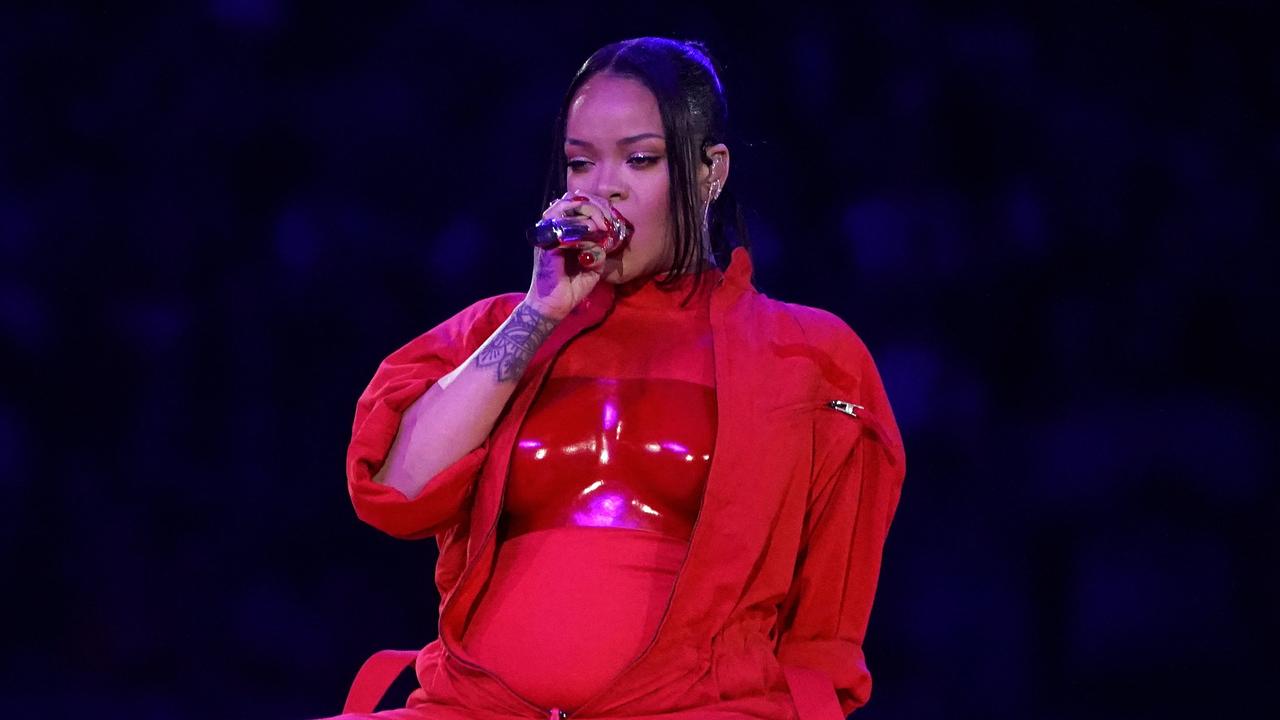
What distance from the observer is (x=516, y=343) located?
1564 millimetres

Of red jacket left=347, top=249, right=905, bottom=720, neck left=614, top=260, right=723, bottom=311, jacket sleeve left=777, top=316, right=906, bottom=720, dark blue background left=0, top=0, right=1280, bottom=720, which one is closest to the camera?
red jacket left=347, top=249, right=905, bottom=720

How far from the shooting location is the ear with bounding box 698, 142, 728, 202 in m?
1.70

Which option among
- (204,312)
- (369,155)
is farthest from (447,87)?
(204,312)

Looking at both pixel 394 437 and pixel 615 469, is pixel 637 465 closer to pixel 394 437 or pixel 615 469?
pixel 615 469

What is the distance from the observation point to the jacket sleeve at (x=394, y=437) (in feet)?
4.99

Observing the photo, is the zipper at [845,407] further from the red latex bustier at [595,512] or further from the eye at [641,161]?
the eye at [641,161]

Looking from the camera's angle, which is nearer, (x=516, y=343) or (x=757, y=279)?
(x=516, y=343)

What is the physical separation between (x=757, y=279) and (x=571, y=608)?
82 cm

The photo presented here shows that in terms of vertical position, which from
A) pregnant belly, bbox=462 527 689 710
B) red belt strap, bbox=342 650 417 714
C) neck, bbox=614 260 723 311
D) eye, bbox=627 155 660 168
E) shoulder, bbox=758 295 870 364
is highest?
eye, bbox=627 155 660 168

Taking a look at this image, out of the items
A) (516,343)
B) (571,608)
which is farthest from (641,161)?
(571,608)

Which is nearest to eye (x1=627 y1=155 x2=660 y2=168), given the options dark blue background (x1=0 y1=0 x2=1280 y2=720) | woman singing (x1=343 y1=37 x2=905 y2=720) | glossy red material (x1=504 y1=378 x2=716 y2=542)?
woman singing (x1=343 y1=37 x2=905 y2=720)

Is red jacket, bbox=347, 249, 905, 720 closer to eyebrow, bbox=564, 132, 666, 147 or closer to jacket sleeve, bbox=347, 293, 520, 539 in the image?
jacket sleeve, bbox=347, 293, 520, 539

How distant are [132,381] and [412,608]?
0.56 meters

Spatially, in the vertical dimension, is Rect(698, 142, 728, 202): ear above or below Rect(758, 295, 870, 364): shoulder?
above
